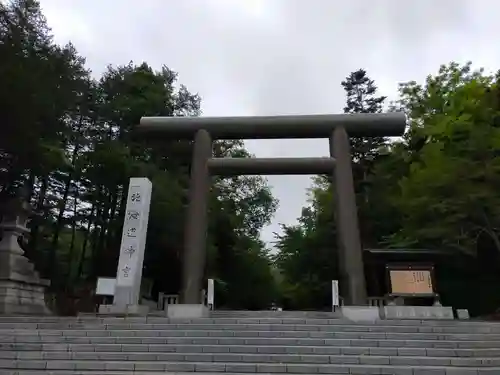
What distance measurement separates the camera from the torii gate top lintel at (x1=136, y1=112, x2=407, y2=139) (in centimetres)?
1233

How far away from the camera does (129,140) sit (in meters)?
20.7

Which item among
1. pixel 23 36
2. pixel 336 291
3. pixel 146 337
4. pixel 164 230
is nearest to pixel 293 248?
pixel 164 230

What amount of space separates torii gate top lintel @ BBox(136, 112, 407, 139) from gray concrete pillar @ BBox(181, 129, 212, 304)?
0.38m

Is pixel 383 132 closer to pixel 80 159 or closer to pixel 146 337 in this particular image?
pixel 146 337

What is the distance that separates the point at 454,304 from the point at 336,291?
265 inches

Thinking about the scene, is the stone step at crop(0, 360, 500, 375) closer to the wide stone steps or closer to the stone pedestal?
the wide stone steps

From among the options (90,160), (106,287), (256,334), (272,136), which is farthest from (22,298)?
(256,334)

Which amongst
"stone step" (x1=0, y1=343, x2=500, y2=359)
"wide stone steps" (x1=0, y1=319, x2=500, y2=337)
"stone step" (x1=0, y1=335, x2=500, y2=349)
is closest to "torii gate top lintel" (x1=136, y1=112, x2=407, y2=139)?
"wide stone steps" (x1=0, y1=319, x2=500, y2=337)

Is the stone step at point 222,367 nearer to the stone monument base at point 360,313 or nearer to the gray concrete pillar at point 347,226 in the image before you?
the stone monument base at point 360,313

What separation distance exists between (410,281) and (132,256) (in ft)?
23.9

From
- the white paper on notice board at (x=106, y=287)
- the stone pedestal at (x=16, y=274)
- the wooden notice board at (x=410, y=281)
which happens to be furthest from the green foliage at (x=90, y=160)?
the wooden notice board at (x=410, y=281)

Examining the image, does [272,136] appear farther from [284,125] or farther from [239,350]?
[239,350]

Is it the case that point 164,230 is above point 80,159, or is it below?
below

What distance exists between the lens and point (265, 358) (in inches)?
269
